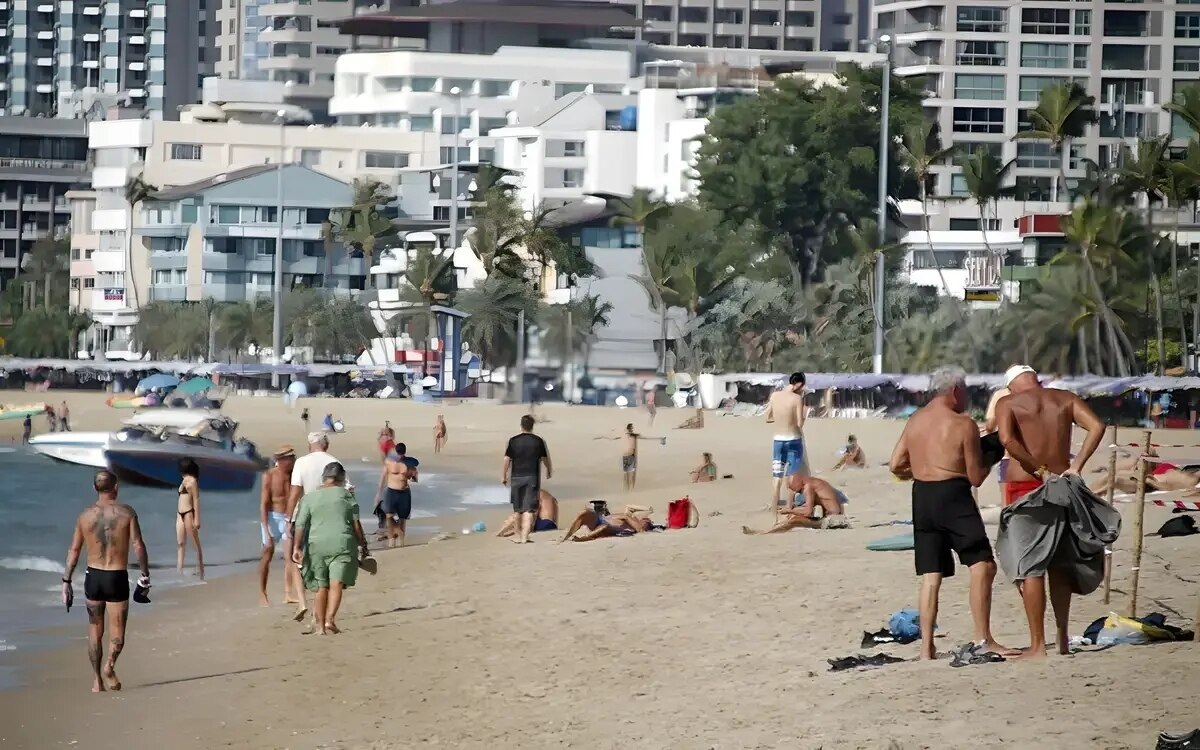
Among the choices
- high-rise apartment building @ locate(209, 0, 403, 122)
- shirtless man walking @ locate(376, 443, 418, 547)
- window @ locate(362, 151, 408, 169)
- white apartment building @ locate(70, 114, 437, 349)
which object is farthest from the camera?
high-rise apartment building @ locate(209, 0, 403, 122)

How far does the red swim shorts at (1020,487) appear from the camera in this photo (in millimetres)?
9766

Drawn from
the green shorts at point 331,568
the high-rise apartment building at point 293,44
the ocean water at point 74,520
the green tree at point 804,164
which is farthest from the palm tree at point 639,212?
the green shorts at point 331,568

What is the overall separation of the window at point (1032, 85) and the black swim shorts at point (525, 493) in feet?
259

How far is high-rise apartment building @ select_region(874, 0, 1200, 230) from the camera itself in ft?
307

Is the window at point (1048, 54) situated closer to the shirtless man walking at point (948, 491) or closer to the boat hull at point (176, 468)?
the boat hull at point (176, 468)

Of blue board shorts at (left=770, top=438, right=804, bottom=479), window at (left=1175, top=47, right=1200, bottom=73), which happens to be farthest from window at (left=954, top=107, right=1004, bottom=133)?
blue board shorts at (left=770, top=438, right=804, bottom=479)

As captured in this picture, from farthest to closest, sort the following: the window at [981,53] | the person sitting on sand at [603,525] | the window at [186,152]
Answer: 1. the window at [186,152]
2. the window at [981,53]
3. the person sitting on sand at [603,525]

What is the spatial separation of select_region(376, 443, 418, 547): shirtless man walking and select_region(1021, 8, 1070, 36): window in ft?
261

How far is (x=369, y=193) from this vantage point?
3922 inches

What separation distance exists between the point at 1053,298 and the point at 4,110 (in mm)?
118431

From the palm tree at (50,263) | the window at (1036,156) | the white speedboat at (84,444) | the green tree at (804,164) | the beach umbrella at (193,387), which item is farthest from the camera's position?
the palm tree at (50,263)

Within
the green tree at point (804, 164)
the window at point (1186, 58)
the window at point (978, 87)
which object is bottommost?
the green tree at point (804, 164)

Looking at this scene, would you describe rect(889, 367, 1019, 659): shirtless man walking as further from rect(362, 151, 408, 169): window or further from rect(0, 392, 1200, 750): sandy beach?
rect(362, 151, 408, 169): window

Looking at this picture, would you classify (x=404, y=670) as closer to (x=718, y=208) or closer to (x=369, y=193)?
(x=718, y=208)
